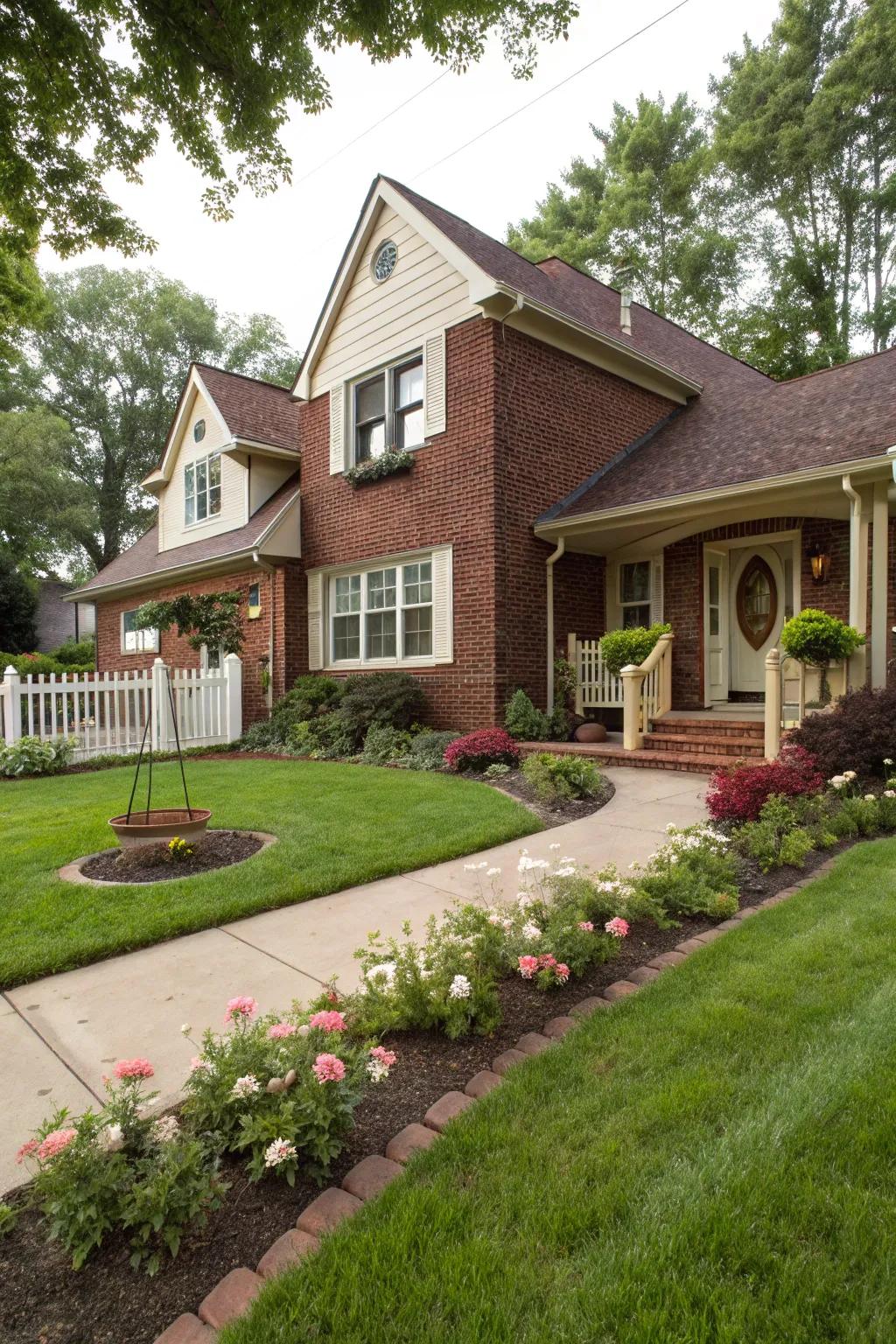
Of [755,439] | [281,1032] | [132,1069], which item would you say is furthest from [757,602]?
[132,1069]

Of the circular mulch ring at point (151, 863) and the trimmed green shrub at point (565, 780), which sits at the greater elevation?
the trimmed green shrub at point (565, 780)

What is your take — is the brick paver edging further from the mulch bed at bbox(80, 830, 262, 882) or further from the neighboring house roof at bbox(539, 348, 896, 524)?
the neighboring house roof at bbox(539, 348, 896, 524)

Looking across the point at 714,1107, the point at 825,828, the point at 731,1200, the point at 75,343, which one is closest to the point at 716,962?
the point at 714,1107

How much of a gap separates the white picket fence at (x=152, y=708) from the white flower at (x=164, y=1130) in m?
9.01

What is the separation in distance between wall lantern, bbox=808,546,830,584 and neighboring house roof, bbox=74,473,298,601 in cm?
843

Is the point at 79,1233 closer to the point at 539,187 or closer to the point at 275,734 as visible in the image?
the point at 275,734

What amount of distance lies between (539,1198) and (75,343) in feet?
136

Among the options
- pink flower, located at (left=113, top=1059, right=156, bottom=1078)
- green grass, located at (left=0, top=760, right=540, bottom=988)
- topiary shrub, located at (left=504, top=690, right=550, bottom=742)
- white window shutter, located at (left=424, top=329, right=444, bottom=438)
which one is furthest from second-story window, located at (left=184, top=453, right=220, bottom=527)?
pink flower, located at (left=113, top=1059, right=156, bottom=1078)

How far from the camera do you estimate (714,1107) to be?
2.12 m

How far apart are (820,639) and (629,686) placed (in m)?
2.23

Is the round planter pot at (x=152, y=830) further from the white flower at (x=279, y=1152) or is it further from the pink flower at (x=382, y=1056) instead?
the white flower at (x=279, y=1152)

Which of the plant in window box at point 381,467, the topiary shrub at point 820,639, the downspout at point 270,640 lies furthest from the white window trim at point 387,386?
the topiary shrub at point 820,639

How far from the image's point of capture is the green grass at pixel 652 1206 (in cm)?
Result: 148

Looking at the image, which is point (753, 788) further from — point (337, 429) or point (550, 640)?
point (337, 429)
